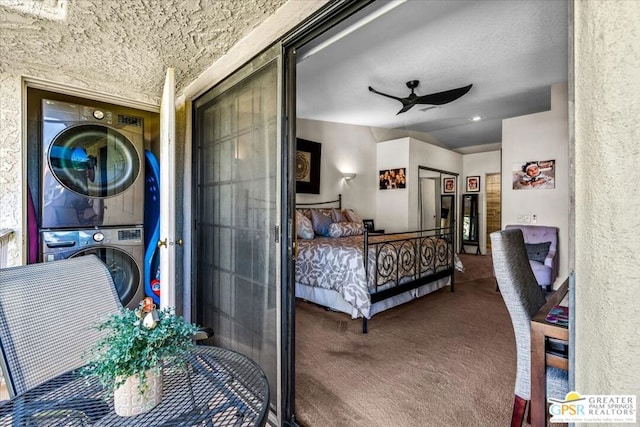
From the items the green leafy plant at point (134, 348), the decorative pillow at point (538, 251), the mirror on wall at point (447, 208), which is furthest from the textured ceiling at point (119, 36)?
the mirror on wall at point (447, 208)

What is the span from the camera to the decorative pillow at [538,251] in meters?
3.79

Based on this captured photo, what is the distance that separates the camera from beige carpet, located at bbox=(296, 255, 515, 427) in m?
1.70

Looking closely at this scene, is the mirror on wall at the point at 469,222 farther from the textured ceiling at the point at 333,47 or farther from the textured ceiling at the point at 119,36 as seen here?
the textured ceiling at the point at 119,36

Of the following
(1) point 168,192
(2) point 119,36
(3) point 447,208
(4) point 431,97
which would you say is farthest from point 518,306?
(3) point 447,208

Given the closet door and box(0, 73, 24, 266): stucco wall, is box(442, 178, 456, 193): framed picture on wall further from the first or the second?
box(0, 73, 24, 266): stucco wall

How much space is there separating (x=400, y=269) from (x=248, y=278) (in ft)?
6.24

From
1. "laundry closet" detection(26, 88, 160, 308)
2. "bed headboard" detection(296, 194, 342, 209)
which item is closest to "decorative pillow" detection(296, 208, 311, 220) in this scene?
"bed headboard" detection(296, 194, 342, 209)

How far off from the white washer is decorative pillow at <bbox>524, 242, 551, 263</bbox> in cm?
438

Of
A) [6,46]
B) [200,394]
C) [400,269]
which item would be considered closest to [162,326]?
[200,394]

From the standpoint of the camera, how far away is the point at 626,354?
58 cm

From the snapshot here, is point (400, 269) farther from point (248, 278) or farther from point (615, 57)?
point (615, 57)

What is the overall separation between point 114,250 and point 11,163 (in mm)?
872

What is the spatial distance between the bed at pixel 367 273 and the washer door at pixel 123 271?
148 centimetres

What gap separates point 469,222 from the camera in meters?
7.44
